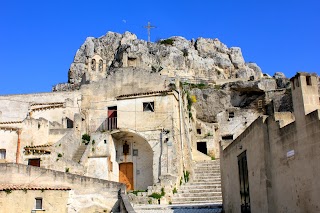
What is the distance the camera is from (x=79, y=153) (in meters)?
30.0

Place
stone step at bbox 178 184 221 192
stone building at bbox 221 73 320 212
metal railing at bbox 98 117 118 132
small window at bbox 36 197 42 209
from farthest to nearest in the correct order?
metal railing at bbox 98 117 118 132 → stone step at bbox 178 184 221 192 → small window at bbox 36 197 42 209 → stone building at bbox 221 73 320 212

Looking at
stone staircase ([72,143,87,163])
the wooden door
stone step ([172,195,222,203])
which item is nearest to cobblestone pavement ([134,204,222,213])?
stone step ([172,195,222,203])

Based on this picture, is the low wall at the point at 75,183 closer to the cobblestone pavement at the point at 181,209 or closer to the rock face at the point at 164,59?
the cobblestone pavement at the point at 181,209

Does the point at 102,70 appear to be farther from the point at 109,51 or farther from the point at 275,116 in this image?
the point at 275,116

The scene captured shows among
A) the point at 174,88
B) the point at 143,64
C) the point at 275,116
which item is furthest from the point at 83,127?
the point at 275,116

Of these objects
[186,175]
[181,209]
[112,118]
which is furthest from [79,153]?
[181,209]

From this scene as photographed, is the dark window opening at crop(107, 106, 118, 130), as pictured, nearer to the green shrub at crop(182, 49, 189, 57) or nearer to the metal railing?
the metal railing

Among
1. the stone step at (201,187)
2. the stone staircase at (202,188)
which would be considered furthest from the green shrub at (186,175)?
the stone step at (201,187)

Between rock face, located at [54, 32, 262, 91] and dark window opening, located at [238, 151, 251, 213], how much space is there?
3239cm

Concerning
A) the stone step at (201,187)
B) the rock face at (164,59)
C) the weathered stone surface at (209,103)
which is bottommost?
the stone step at (201,187)

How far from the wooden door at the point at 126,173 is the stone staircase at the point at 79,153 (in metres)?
3.28

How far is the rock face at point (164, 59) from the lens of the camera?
48750mm

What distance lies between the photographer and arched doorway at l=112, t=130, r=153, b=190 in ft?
96.7

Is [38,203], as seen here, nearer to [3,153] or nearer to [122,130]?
[122,130]
